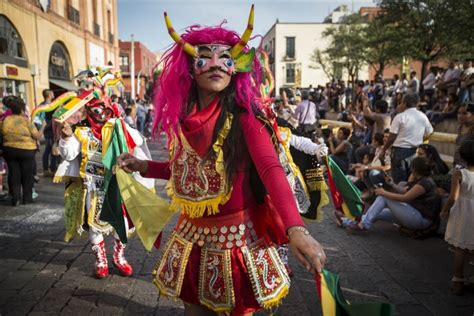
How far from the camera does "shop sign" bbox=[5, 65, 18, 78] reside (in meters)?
15.5

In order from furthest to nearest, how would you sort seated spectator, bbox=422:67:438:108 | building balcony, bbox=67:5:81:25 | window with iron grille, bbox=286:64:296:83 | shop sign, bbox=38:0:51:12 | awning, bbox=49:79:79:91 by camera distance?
window with iron grille, bbox=286:64:296:83
building balcony, bbox=67:5:81:25
awning, bbox=49:79:79:91
shop sign, bbox=38:0:51:12
seated spectator, bbox=422:67:438:108

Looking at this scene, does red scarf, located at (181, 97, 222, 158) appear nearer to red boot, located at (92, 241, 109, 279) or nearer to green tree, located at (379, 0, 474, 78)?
red boot, located at (92, 241, 109, 279)

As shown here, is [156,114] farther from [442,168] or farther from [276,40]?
[276,40]

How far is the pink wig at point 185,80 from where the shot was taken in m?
2.01

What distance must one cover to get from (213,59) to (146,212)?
1002 mm

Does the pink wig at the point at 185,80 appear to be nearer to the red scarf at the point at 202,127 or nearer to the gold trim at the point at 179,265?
the red scarf at the point at 202,127

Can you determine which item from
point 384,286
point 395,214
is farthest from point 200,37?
point 395,214

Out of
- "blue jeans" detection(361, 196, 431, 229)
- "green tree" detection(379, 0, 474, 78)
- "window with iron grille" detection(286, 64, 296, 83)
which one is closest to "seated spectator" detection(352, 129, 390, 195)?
"blue jeans" detection(361, 196, 431, 229)

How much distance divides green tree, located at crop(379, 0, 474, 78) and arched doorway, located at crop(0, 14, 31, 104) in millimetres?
15524

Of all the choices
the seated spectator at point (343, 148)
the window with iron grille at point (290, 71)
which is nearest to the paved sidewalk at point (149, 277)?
the seated spectator at point (343, 148)

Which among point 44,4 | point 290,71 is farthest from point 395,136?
point 290,71

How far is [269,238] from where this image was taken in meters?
2.02

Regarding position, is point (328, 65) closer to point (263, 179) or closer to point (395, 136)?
point (395, 136)

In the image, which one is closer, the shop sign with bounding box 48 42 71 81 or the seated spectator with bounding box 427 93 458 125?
the seated spectator with bounding box 427 93 458 125
